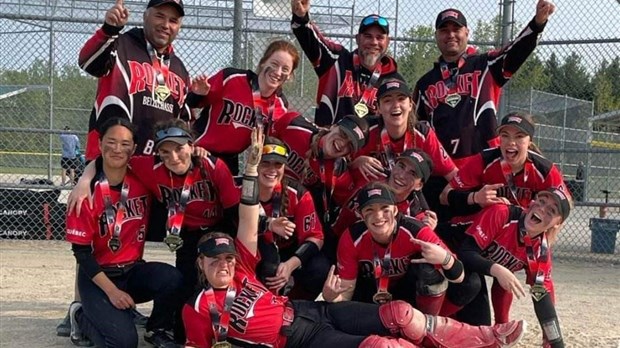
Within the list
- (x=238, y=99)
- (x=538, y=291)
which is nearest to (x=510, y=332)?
(x=538, y=291)

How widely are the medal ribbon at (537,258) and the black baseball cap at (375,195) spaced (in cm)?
102

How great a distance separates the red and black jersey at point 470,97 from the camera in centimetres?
566

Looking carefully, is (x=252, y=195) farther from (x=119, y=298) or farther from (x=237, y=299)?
(x=119, y=298)

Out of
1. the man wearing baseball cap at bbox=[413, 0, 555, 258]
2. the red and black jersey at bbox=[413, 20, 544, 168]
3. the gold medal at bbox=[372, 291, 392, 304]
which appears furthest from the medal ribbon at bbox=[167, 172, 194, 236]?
the red and black jersey at bbox=[413, 20, 544, 168]

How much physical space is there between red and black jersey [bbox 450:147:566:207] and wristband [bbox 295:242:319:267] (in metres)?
1.22

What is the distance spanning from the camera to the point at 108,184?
4.85 metres

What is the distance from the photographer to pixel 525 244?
16.0ft

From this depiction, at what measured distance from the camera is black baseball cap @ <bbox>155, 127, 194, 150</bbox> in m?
4.68

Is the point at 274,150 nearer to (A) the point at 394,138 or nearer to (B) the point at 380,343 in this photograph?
(A) the point at 394,138

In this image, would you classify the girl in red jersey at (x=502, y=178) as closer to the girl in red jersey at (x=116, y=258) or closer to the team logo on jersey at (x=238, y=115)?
the team logo on jersey at (x=238, y=115)

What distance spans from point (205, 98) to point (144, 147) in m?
0.67

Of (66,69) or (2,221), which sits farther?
(66,69)

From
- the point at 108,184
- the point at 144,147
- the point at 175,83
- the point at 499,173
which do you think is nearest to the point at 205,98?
the point at 175,83

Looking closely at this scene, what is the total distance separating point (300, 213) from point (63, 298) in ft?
10.5
